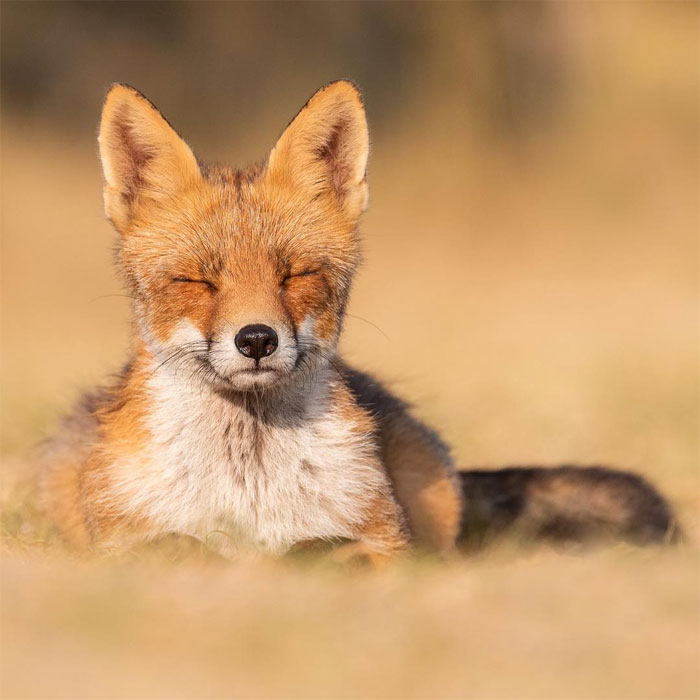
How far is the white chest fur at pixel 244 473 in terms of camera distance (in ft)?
15.1

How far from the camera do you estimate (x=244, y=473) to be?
4699 millimetres

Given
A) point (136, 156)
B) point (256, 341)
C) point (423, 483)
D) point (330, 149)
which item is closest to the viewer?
point (256, 341)

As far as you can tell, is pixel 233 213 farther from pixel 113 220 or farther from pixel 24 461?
pixel 24 461

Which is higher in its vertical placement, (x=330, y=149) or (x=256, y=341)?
(x=330, y=149)

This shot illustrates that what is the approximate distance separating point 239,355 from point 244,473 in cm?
66

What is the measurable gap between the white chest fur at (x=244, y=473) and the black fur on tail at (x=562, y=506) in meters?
1.24

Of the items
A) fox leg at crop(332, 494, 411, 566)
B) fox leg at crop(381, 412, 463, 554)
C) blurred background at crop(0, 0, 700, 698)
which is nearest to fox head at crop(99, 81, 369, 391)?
fox leg at crop(332, 494, 411, 566)

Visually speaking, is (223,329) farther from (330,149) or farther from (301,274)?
(330,149)

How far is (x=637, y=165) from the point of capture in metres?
17.4

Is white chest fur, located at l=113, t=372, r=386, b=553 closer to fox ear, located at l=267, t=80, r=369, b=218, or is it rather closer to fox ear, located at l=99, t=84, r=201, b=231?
fox ear, located at l=99, t=84, r=201, b=231

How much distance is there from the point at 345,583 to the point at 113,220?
196cm

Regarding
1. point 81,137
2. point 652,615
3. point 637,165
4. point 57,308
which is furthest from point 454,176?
point 652,615

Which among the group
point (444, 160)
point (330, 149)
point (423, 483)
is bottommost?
point (423, 483)

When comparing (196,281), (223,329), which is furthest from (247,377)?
(196,281)
